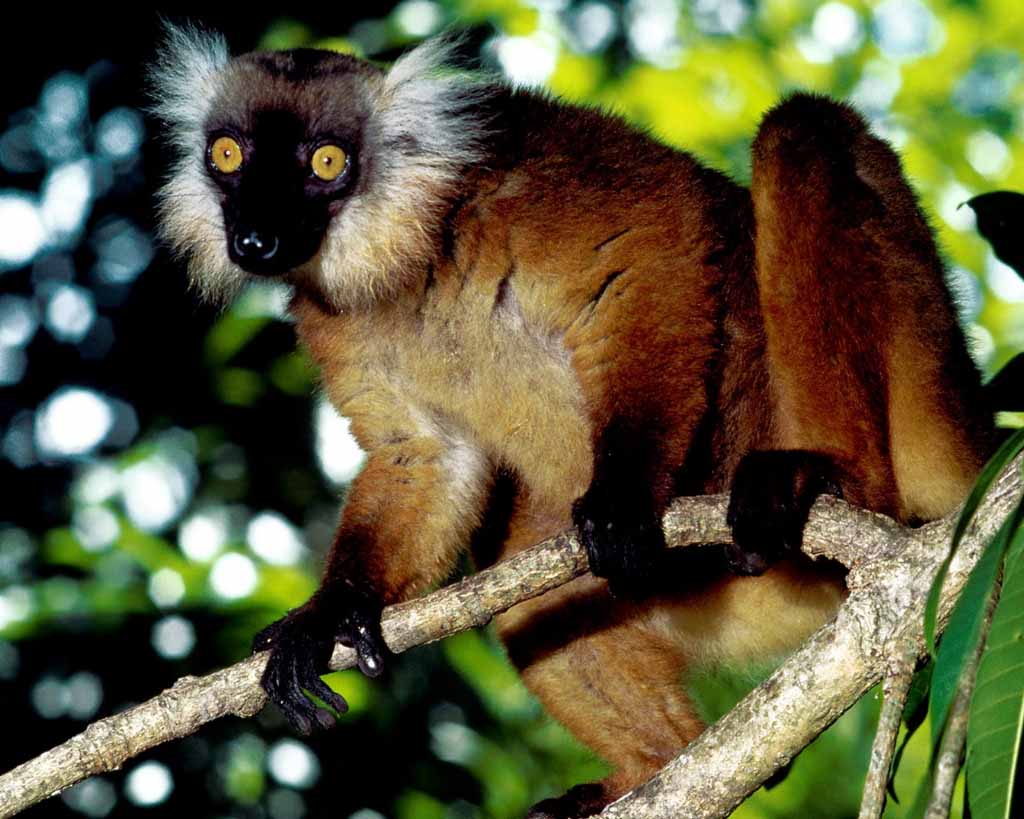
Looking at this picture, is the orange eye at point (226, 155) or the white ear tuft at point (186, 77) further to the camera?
the white ear tuft at point (186, 77)

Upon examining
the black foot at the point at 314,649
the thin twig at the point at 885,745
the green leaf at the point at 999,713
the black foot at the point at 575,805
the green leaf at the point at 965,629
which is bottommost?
the black foot at the point at 575,805

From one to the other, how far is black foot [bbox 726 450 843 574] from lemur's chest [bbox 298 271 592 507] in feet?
3.10

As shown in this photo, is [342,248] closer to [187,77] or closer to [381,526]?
[381,526]

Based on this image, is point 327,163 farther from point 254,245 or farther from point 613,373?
point 613,373

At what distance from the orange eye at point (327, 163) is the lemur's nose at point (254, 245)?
1.81ft

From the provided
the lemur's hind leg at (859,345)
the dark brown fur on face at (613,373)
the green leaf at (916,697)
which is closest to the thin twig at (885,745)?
the green leaf at (916,697)

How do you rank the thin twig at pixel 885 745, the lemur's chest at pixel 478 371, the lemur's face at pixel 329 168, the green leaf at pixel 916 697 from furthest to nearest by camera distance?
the lemur's chest at pixel 478 371, the lemur's face at pixel 329 168, the green leaf at pixel 916 697, the thin twig at pixel 885 745

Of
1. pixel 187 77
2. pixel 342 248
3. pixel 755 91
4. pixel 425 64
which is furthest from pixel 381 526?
pixel 755 91

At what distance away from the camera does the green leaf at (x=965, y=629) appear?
2201mm

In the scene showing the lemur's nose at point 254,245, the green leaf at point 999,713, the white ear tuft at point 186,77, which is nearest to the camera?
the green leaf at point 999,713

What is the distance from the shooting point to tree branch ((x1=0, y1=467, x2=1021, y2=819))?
11.4ft

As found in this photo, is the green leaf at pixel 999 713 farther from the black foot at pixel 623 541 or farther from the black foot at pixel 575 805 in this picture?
the black foot at pixel 575 805

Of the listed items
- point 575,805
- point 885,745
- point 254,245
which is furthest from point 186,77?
point 885,745

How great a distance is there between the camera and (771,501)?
452 centimetres
